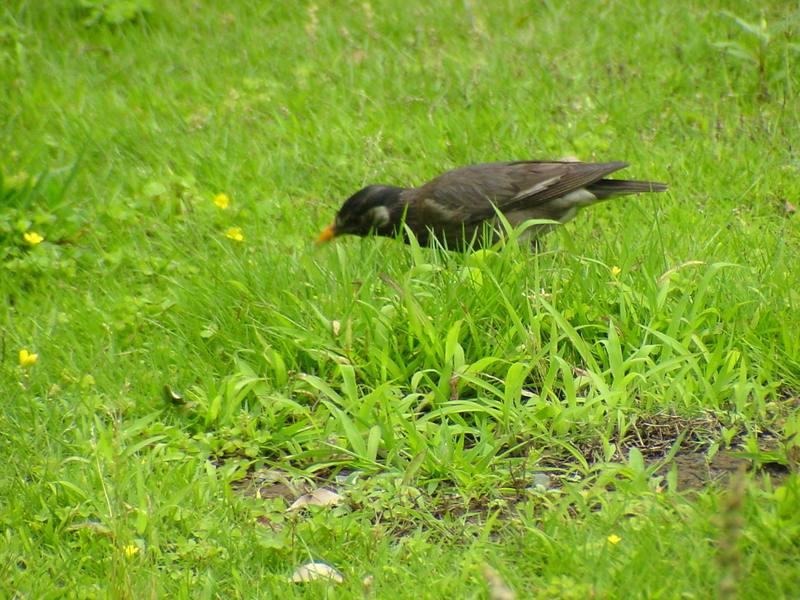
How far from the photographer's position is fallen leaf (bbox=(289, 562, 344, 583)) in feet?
12.1

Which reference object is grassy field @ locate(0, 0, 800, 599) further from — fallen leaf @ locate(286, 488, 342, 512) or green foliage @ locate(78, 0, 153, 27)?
green foliage @ locate(78, 0, 153, 27)

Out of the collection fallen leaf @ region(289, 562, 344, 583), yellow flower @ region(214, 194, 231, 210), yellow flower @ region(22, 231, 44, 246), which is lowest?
Result: fallen leaf @ region(289, 562, 344, 583)

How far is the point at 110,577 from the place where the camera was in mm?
3711

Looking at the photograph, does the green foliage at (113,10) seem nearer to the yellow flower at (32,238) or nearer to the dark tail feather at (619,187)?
the yellow flower at (32,238)

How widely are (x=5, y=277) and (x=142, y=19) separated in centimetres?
355

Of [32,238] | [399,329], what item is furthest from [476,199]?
[32,238]

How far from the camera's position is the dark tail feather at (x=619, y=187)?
20.7 feet

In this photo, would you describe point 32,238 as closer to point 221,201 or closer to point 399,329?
point 221,201

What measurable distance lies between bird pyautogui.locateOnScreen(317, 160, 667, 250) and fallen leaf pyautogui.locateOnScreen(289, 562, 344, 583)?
2788 millimetres

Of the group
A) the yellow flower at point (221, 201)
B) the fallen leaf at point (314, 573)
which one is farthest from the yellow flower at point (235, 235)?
the fallen leaf at point (314, 573)

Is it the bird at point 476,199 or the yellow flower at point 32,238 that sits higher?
the bird at point 476,199

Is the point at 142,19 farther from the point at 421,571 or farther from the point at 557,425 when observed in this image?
the point at 421,571

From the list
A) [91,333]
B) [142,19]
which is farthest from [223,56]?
[91,333]

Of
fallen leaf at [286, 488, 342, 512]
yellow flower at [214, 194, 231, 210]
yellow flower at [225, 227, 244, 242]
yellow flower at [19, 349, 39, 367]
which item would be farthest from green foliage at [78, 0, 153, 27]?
fallen leaf at [286, 488, 342, 512]
